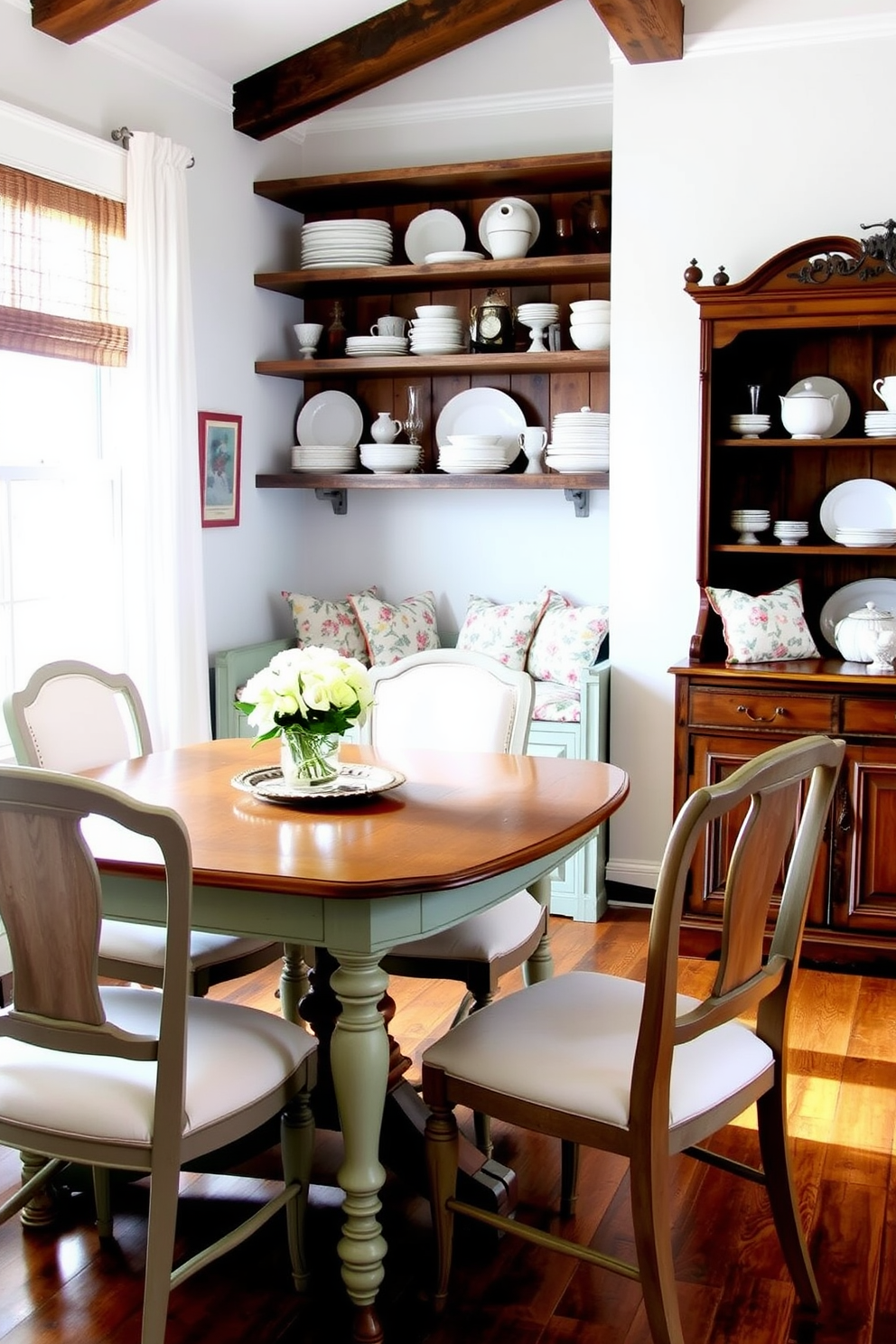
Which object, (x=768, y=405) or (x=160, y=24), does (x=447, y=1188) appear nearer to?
(x=768, y=405)

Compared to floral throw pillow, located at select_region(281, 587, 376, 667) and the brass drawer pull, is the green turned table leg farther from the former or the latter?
floral throw pillow, located at select_region(281, 587, 376, 667)

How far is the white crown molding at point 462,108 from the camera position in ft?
15.4

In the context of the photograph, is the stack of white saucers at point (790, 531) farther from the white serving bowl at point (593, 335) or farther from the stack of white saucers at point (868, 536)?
the white serving bowl at point (593, 335)

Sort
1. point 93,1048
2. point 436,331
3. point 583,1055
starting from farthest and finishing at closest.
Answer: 1. point 436,331
2. point 583,1055
3. point 93,1048

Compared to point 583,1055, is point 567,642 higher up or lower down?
higher up

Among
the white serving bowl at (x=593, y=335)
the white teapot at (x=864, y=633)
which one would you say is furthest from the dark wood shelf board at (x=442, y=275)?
the white teapot at (x=864, y=633)

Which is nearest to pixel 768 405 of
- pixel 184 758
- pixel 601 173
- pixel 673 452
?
pixel 673 452

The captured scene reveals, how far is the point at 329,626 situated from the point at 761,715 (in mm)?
1725

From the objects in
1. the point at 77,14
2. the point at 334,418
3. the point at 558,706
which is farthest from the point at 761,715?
the point at 77,14

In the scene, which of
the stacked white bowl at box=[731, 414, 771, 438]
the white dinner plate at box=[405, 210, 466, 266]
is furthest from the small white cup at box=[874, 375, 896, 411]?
the white dinner plate at box=[405, 210, 466, 266]

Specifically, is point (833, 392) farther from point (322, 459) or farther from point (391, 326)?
point (322, 459)

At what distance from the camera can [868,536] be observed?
3.94 m

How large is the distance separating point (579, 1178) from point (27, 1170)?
1.05 metres

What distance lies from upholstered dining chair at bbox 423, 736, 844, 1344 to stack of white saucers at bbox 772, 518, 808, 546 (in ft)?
6.78
